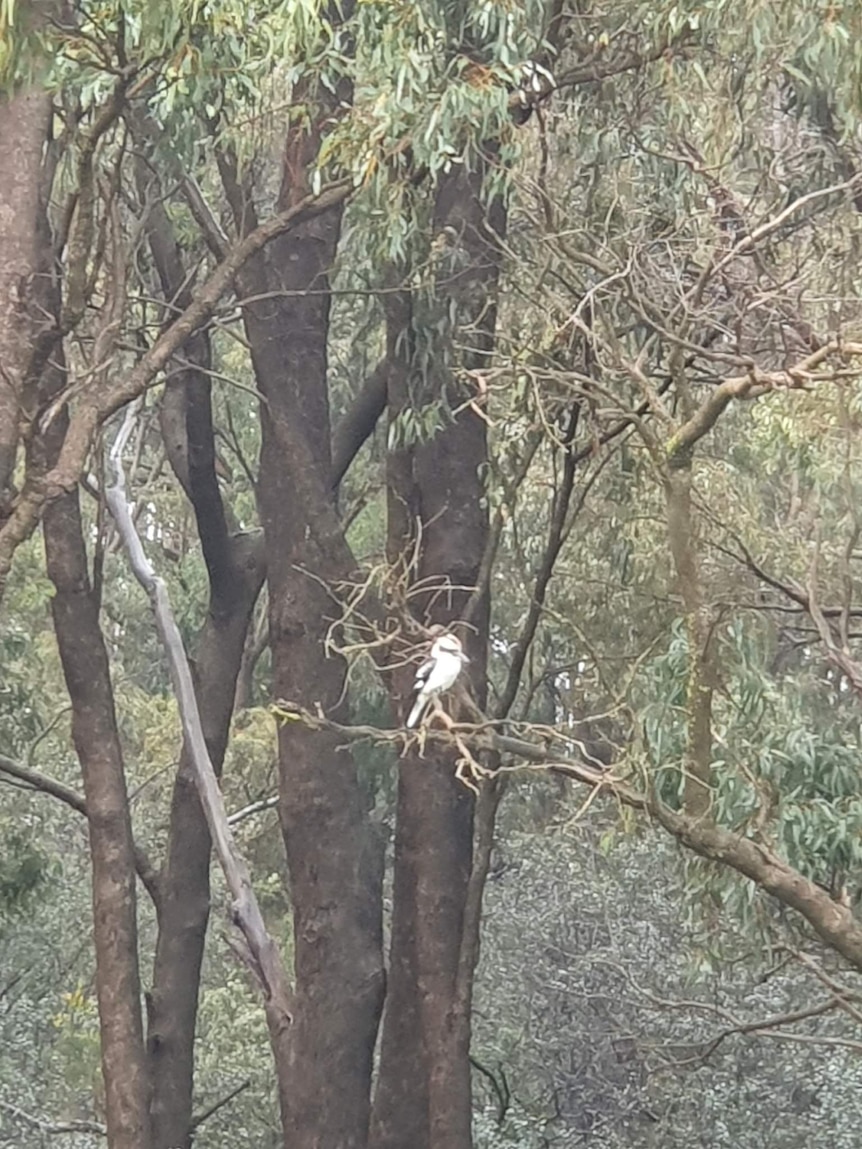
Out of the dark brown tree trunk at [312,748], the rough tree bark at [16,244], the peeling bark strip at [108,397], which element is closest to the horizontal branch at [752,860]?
the peeling bark strip at [108,397]

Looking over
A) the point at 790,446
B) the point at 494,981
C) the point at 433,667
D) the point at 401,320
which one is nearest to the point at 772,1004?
the point at 494,981

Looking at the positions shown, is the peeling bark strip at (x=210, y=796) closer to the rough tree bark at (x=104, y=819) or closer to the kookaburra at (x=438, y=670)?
the rough tree bark at (x=104, y=819)

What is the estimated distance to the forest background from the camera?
462 cm

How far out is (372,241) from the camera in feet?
20.0

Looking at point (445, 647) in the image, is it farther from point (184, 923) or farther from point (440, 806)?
point (184, 923)

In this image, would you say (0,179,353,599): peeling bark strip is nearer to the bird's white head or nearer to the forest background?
the forest background

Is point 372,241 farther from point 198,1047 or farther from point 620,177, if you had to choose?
point 198,1047

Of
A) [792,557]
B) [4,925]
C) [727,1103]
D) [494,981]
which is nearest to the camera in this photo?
[792,557]

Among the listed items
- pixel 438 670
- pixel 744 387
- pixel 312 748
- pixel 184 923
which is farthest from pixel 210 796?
pixel 744 387

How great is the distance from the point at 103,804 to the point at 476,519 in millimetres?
1782

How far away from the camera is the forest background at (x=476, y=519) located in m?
4.62

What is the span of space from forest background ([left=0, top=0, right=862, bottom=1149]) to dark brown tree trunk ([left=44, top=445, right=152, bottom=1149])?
0.01 m

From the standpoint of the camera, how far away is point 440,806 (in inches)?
259

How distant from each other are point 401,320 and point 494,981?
4141 millimetres
